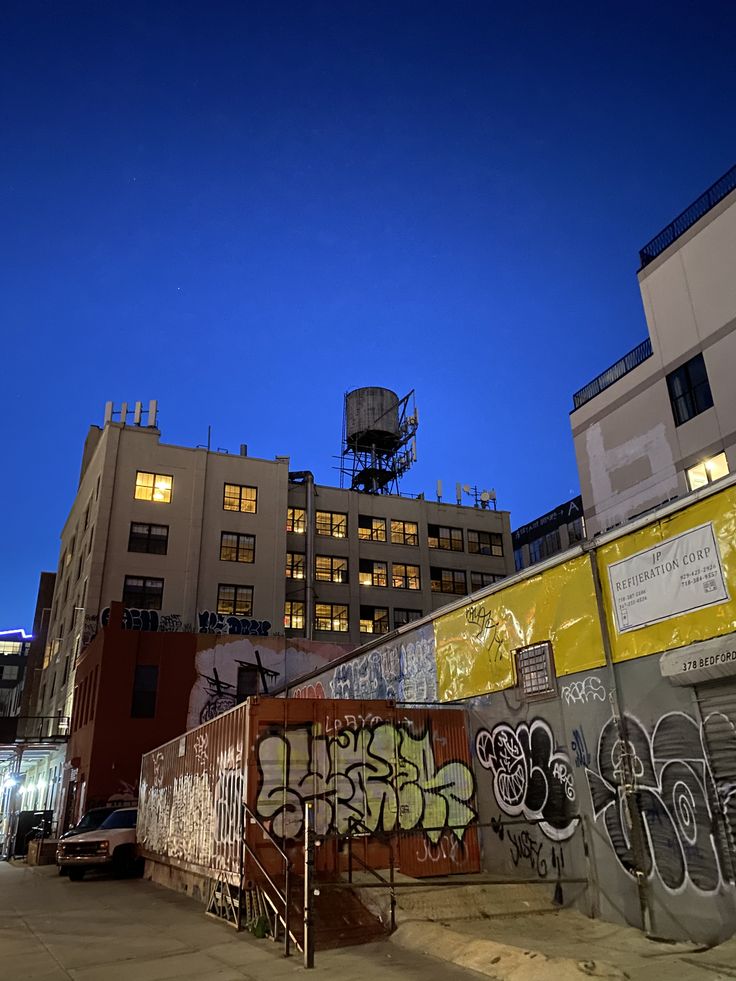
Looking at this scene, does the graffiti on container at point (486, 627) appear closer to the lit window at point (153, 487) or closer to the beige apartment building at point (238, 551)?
the beige apartment building at point (238, 551)

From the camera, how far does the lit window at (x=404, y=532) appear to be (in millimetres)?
49969

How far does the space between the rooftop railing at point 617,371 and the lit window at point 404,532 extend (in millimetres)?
21858

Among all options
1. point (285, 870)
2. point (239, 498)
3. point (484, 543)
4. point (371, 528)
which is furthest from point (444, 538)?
point (285, 870)

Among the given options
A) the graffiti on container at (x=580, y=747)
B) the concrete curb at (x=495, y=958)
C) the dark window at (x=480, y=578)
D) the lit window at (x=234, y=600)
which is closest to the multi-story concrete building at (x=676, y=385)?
the graffiti on container at (x=580, y=747)

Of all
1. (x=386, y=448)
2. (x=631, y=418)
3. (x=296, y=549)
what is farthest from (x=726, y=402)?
(x=386, y=448)

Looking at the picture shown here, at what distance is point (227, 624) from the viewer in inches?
1583

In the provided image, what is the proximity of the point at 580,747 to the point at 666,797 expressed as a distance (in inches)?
65.9

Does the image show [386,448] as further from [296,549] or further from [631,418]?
[631,418]

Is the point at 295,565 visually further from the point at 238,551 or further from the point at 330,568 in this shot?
the point at 238,551

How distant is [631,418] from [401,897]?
20081 mm

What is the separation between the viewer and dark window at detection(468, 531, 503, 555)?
172ft

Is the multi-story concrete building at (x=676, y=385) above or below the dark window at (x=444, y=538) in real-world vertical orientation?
below

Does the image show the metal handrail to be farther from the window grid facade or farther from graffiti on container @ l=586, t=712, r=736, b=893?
the window grid facade

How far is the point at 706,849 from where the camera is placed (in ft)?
28.7
